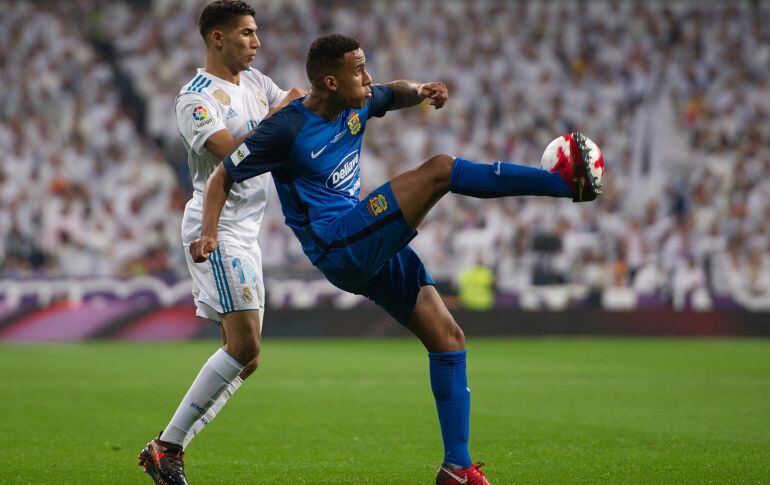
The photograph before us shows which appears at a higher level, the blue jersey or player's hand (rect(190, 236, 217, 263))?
the blue jersey

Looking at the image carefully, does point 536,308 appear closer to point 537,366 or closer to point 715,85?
point 537,366

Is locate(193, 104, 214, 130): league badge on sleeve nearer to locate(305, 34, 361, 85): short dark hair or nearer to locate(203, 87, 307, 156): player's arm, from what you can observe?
locate(203, 87, 307, 156): player's arm

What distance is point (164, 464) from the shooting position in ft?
17.9

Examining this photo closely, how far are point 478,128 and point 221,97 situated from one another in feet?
50.8

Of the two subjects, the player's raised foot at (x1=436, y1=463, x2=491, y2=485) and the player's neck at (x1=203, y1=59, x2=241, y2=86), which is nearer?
the player's raised foot at (x1=436, y1=463, x2=491, y2=485)

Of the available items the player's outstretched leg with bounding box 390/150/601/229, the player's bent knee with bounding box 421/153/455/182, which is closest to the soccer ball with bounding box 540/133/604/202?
the player's outstretched leg with bounding box 390/150/601/229

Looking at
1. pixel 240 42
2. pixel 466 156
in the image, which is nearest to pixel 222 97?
pixel 240 42

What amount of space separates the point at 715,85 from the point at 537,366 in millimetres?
11030

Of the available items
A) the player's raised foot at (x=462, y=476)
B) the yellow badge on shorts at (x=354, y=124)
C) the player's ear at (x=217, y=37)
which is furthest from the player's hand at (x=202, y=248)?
the player's raised foot at (x=462, y=476)

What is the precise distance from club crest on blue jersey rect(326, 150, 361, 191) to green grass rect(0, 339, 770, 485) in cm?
154

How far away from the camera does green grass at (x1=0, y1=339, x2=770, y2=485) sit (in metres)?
5.96

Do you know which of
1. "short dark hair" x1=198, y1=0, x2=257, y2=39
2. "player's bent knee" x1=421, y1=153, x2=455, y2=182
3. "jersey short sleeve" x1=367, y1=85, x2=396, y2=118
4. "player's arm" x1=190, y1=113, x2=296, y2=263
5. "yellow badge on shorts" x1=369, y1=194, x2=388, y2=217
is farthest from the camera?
"short dark hair" x1=198, y1=0, x2=257, y2=39

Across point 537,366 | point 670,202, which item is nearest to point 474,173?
point 537,366

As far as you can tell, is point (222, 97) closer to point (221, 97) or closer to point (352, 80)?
point (221, 97)
